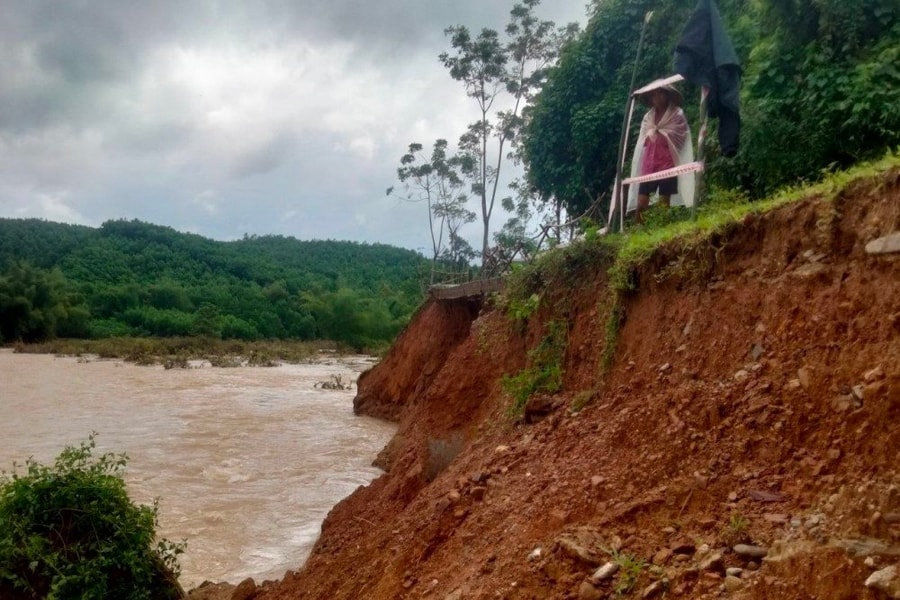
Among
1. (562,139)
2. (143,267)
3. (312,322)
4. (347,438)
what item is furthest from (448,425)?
(143,267)

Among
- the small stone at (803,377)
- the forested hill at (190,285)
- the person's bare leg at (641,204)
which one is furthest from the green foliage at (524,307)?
the forested hill at (190,285)

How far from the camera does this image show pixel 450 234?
39250 millimetres

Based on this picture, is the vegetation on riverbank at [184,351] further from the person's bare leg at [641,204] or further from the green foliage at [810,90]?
the person's bare leg at [641,204]

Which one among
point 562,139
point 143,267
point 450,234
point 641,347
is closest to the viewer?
point 641,347

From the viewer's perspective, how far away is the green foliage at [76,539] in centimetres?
597

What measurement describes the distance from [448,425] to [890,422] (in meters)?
6.34

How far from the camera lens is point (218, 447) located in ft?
50.5

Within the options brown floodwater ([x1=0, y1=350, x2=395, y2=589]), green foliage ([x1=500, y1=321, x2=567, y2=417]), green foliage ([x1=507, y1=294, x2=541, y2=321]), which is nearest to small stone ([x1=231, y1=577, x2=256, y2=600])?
brown floodwater ([x1=0, y1=350, x2=395, y2=589])

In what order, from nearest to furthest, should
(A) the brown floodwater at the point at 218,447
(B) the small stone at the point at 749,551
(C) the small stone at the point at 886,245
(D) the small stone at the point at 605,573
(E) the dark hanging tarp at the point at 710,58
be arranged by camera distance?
1. (B) the small stone at the point at 749,551
2. (D) the small stone at the point at 605,573
3. (C) the small stone at the point at 886,245
4. (E) the dark hanging tarp at the point at 710,58
5. (A) the brown floodwater at the point at 218,447

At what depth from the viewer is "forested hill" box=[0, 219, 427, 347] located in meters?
54.7

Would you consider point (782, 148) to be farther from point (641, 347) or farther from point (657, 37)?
point (657, 37)

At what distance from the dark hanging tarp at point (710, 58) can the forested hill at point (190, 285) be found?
4135 cm

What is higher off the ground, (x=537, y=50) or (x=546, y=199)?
(x=537, y=50)

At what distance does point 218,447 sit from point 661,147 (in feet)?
37.3
